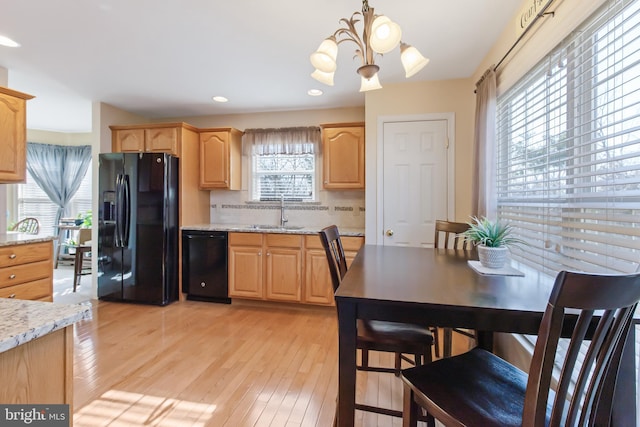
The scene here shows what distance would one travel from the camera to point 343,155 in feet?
11.3

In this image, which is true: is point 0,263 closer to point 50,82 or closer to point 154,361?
point 154,361

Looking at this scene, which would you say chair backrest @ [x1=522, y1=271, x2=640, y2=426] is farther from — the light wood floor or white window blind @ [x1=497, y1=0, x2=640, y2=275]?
the light wood floor

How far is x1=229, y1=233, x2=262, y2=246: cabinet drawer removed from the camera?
11.3 ft

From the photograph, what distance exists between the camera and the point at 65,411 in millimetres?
810

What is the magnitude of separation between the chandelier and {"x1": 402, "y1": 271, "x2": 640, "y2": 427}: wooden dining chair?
1.14 meters

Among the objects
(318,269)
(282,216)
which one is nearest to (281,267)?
(318,269)

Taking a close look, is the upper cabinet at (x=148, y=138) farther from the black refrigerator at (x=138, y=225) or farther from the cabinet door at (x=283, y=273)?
the cabinet door at (x=283, y=273)

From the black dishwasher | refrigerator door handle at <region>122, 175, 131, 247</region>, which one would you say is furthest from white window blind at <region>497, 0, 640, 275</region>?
refrigerator door handle at <region>122, 175, 131, 247</region>

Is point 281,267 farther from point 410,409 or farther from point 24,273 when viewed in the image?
point 410,409

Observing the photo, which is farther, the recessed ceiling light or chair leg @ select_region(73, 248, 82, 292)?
chair leg @ select_region(73, 248, 82, 292)

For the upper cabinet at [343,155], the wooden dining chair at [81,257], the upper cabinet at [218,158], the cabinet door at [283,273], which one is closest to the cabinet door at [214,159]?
the upper cabinet at [218,158]

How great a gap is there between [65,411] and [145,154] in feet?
10.3

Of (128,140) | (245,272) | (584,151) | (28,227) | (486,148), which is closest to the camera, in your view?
(584,151)

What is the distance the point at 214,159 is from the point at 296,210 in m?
1.22
